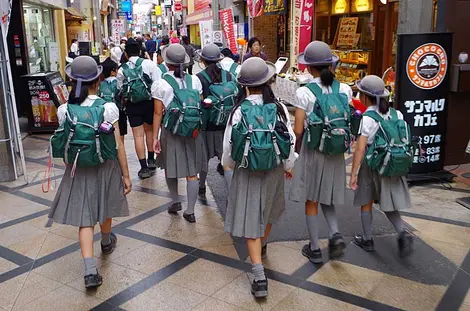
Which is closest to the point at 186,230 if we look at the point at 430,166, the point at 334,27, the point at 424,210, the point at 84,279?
the point at 84,279

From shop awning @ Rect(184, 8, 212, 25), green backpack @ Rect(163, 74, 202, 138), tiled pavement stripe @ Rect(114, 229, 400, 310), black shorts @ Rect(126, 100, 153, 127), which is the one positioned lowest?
tiled pavement stripe @ Rect(114, 229, 400, 310)

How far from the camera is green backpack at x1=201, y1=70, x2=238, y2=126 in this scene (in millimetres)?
4809

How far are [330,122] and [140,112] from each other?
333cm

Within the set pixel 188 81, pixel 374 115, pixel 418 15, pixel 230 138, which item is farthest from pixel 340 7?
pixel 230 138

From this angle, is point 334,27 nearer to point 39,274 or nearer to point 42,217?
point 42,217

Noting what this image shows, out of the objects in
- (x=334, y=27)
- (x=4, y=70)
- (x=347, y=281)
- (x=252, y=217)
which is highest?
(x=334, y=27)

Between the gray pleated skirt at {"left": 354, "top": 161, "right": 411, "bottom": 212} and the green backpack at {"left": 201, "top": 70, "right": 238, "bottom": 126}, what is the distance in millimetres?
1532

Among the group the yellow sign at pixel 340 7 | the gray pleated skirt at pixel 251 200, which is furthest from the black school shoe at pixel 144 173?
the yellow sign at pixel 340 7

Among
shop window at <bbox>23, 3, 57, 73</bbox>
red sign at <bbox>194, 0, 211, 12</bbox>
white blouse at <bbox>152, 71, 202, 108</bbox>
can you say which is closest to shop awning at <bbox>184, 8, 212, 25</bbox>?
red sign at <bbox>194, 0, 211, 12</bbox>

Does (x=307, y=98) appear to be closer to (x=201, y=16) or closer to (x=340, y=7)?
(x=340, y=7)

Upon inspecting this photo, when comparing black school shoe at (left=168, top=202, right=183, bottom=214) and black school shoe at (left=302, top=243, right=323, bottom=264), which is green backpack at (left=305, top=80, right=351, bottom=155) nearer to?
black school shoe at (left=302, top=243, right=323, bottom=264)

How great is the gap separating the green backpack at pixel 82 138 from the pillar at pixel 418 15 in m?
Answer: 5.36

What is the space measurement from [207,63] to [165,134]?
2.99ft

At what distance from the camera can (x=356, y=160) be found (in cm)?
386
